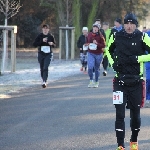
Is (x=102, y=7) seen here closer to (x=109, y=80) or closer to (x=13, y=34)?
(x=13, y=34)

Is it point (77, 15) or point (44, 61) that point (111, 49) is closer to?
point (44, 61)

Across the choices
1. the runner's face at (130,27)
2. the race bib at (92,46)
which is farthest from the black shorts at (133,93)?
the race bib at (92,46)

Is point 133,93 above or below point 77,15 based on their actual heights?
below

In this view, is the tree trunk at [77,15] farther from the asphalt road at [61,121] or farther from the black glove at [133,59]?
the black glove at [133,59]

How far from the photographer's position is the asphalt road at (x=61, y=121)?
8430 millimetres

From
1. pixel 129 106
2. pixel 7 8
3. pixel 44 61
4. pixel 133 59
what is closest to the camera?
pixel 133 59

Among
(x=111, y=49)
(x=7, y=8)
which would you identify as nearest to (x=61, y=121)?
(x=111, y=49)

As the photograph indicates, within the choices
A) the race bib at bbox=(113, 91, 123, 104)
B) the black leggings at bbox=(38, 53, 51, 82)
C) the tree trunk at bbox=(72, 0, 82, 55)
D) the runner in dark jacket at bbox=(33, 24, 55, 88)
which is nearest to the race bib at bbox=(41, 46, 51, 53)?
the runner in dark jacket at bbox=(33, 24, 55, 88)

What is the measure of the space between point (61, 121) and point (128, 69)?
3148 millimetres

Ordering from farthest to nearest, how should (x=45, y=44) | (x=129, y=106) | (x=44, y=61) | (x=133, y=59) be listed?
(x=44, y=61) → (x=45, y=44) → (x=129, y=106) → (x=133, y=59)

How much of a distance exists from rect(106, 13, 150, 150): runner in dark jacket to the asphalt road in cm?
67

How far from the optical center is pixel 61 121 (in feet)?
34.7

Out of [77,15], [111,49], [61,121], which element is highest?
[77,15]

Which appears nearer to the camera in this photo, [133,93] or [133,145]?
[133,93]
